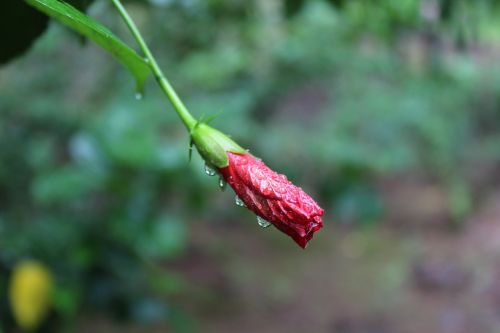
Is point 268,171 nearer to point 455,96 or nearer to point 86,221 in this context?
point 86,221

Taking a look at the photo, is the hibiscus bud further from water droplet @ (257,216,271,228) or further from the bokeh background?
the bokeh background

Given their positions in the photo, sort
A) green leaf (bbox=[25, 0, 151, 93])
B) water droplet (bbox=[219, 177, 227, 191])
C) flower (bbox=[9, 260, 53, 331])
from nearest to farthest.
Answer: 1. green leaf (bbox=[25, 0, 151, 93])
2. water droplet (bbox=[219, 177, 227, 191])
3. flower (bbox=[9, 260, 53, 331])

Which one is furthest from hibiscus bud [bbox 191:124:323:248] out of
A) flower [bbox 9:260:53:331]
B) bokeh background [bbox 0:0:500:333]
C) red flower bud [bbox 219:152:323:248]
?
flower [bbox 9:260:53:331]

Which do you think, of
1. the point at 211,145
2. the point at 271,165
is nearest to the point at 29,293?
the point at 271,165

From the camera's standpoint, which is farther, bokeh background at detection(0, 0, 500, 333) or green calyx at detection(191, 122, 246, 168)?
bokeh background at detection(0, 0, 500, 333)

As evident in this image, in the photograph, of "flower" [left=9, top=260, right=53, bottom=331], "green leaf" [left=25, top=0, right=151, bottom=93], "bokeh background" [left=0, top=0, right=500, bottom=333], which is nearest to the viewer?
"green leaf" [left=25, top=0, right=151, bottom=93]

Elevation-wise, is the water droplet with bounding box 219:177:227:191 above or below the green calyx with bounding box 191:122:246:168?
below

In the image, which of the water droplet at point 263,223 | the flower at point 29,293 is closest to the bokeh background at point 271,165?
the flower at point 29,293

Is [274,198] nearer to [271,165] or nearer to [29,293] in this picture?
[29,293]

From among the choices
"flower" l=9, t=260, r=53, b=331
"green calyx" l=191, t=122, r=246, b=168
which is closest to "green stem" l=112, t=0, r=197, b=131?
"green calyx" l=191, t=122, r=246, b=168
